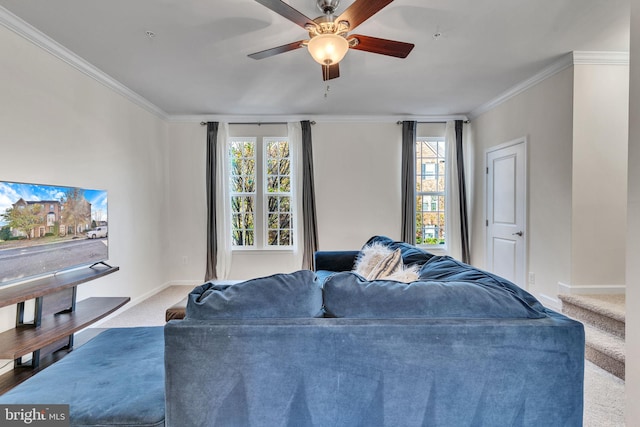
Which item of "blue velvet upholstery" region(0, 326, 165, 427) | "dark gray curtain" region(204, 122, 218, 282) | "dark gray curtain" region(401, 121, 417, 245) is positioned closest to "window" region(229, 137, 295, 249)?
"dark gray curtain" region(204, 122, 218, 282)

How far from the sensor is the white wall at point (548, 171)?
9.39ft

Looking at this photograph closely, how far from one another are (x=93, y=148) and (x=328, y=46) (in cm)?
273

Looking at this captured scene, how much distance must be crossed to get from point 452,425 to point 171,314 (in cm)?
181

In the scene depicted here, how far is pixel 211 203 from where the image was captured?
4.48 m

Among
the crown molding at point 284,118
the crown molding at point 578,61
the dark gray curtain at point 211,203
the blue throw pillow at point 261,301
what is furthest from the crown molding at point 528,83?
the dark gray curtain at point 211,203

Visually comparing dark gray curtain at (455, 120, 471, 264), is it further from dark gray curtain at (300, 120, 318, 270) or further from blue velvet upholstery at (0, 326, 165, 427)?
blue velvet upholstery at (0, 326, 165, 427)

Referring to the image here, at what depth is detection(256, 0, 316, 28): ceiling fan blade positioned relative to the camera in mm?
1589

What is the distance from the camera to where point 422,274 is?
1.58 m

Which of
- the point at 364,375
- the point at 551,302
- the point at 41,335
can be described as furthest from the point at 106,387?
the point at 551,302

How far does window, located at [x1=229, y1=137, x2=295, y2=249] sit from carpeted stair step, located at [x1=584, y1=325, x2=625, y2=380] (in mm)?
3551

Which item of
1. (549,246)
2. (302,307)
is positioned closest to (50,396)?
(302,307)

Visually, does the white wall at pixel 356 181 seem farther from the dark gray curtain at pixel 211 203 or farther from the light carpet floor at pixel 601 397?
the light carpet floor at pixel 601 397

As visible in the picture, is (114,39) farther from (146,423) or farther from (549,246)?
(549,246)

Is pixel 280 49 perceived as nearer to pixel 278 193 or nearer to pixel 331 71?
pixel 331 71
